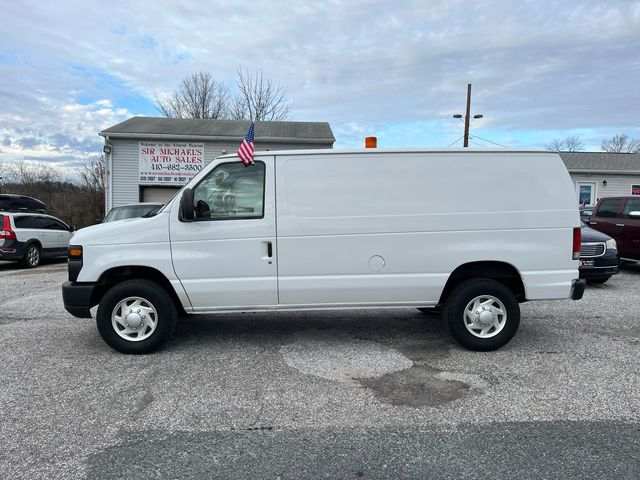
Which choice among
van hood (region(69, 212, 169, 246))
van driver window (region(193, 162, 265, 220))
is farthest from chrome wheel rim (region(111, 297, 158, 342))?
van driver window (region(193, 162, 265, 220))

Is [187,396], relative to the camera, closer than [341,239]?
Yes

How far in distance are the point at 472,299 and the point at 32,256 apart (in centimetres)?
1259

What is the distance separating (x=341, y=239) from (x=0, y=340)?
4313 mm

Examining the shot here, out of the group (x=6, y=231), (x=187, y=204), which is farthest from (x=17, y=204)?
(x=187, y=204)

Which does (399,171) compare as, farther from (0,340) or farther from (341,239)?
(0,340)

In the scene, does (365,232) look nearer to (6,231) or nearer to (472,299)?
(472,299)

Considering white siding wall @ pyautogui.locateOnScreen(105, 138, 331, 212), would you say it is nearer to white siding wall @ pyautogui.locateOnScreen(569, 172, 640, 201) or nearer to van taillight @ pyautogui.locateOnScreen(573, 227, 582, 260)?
van taillight @ pyautogui.locateOnScreen(573, 227, 582, 260)

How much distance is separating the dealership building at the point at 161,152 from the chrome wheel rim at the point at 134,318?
12.9 m

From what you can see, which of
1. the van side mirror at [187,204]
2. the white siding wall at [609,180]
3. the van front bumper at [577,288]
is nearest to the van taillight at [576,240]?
the van front bumper at [577,288]

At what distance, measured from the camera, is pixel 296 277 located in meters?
4.97

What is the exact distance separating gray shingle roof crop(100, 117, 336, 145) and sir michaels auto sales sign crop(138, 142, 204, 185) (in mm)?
470

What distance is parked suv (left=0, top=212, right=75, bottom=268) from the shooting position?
482 inches

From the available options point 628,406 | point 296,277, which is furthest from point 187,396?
point 628,406

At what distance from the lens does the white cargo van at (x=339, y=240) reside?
489 centimetres
